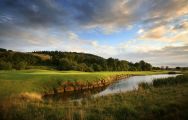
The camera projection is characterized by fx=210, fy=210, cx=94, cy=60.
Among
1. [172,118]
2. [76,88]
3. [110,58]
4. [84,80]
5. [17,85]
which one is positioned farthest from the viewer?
[110,58]

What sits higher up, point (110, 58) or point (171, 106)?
point (110, 58)

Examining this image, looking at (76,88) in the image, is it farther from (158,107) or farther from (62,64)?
(62,64)

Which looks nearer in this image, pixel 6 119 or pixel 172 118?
pixel 172 118

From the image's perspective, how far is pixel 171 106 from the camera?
12492 millimetres

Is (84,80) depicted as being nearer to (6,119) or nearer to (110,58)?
(6,119)

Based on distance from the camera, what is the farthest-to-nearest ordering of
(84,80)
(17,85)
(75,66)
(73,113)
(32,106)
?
(75,66)
(84,80)
(17,85)
(32,106)
(73,113)

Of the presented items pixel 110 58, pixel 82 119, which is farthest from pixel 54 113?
pixel 110 58

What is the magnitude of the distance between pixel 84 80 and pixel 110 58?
99956 mm

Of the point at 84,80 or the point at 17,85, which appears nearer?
the point at 17,85

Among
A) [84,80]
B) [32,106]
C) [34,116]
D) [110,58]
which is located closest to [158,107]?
[34,116]

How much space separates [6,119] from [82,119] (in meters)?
4.93

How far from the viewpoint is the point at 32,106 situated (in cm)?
1500

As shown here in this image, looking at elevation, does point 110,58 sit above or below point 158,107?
above

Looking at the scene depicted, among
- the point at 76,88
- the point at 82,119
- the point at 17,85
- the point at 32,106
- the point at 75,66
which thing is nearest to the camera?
the point at 82,119
